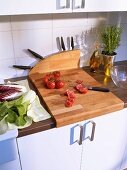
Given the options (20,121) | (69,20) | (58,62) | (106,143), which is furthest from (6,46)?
(106,143)

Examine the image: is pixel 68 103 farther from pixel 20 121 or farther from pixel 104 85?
pixel 104 85

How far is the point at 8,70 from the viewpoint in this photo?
132cm

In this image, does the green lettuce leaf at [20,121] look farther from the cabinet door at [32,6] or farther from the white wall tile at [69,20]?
the white wall tile at [69,20]

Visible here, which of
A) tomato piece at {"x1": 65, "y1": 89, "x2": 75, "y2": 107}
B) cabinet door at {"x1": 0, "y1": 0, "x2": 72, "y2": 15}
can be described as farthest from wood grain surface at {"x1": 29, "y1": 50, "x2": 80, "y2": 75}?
cabinet door at {"x1": 0, "y1": 0, "x2": 72, "y2": 15}

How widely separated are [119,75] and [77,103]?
0.55 meters

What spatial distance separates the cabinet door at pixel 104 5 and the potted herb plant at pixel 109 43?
0.25 m

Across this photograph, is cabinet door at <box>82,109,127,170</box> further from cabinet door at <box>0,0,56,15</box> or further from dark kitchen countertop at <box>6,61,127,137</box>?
cabinet door at <box>0,0,56,15</box>

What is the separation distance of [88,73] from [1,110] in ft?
2.54

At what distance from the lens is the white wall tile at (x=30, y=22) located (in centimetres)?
119

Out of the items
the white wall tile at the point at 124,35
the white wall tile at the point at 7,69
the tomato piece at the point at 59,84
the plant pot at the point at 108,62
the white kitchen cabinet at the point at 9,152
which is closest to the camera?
the white kitchen cabinet at the point at 9,152

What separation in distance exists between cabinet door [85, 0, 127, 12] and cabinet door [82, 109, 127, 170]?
0.63 metres

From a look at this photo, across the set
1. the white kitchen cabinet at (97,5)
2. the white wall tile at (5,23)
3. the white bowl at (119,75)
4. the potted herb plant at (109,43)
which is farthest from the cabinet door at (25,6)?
the white bowl at (119,75)

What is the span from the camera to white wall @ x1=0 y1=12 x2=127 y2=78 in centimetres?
121

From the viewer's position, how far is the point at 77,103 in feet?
3.39
